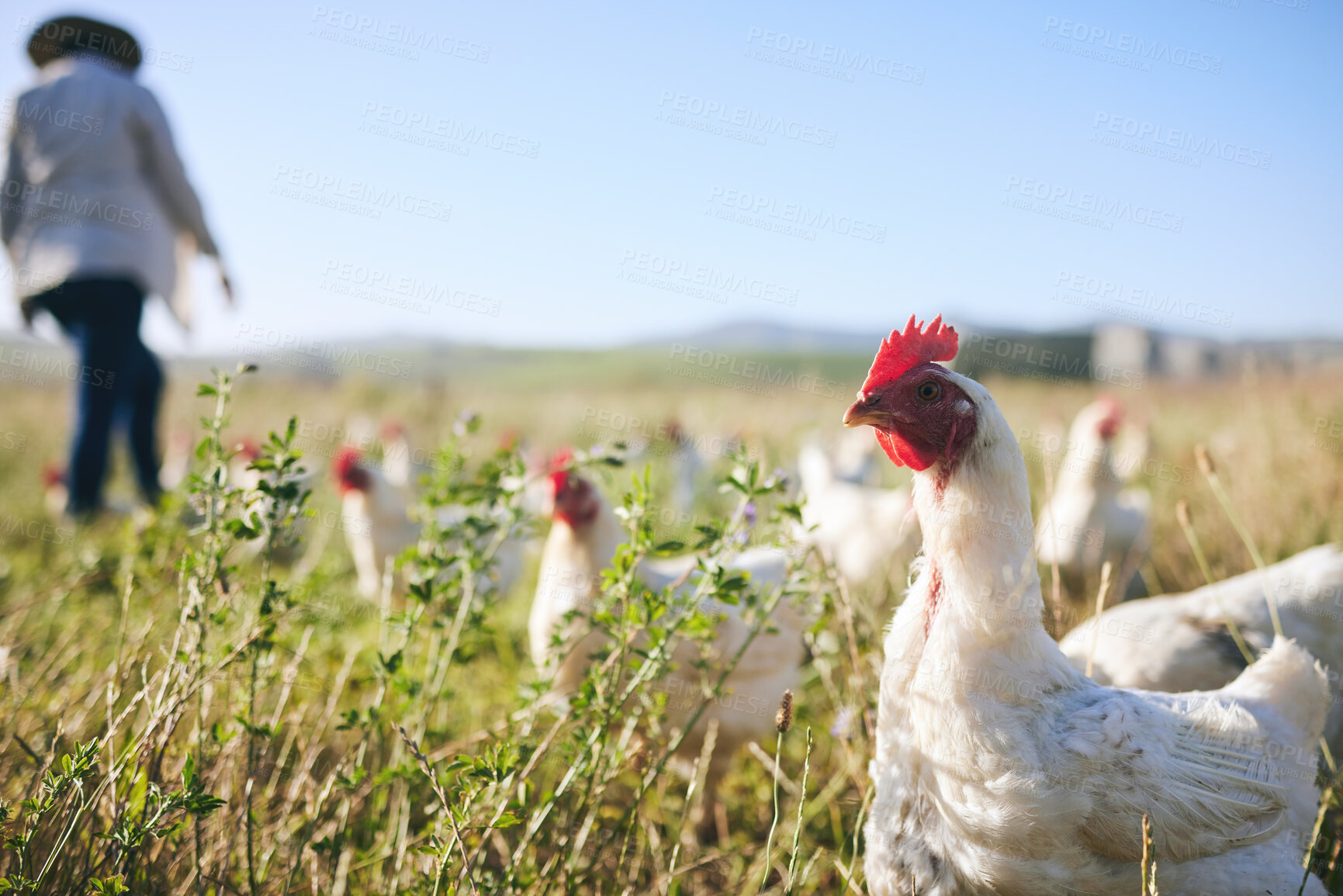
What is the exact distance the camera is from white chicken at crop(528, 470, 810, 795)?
272 centimetres

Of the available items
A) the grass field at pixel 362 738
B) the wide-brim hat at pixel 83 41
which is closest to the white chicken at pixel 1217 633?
the grass field at pixel 362 738

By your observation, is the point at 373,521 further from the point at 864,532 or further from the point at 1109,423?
the point at 1109,423

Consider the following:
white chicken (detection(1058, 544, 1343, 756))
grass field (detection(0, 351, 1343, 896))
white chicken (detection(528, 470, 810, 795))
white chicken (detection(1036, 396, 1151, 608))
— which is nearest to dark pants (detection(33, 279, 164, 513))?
grass field (detection(0, 351, 1343, 896))

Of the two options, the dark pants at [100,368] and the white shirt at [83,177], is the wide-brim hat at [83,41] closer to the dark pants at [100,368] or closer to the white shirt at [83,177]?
the white shirt at [83,177]

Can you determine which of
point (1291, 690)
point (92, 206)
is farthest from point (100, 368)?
point (1291, 690)

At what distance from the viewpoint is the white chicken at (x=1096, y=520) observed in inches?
178

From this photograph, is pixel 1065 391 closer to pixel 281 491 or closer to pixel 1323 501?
pixel 1323 501

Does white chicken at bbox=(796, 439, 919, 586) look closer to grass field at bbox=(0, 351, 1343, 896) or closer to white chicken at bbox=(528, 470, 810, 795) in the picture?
grass field at bbox=(0, 351, 1343, 896)

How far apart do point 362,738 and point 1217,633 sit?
115 inches

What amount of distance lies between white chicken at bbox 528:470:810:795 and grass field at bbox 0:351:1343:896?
0.70 ft

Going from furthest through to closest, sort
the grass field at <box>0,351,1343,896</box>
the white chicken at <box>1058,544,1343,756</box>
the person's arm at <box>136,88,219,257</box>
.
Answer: the person's arm at <box>136,88,219,257</box>
the white chicken at <box>1058,544,1343,756</box>
the grass field at <box>0,351,1343,896</box>

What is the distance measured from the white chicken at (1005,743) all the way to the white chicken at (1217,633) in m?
0.67

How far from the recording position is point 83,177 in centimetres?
435

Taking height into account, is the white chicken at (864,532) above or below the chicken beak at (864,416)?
below
